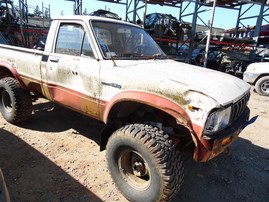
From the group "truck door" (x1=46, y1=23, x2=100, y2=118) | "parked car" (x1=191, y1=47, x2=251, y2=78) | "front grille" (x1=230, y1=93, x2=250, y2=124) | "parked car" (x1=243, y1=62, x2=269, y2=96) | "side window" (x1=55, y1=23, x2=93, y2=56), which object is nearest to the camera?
"front grille" (x1=230, y1=93, x2=250, y2=124)

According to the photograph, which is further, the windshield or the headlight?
the windshield

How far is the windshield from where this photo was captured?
3146 millimetres

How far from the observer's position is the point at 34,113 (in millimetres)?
5023

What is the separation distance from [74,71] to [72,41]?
1.60 feet

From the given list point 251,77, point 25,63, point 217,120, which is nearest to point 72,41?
point 25,63

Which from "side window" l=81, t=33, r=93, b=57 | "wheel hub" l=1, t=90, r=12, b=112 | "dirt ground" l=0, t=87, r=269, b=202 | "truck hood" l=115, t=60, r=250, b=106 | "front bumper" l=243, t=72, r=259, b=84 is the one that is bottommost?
"dirt ground" l=0, t=87, r=269, b=202

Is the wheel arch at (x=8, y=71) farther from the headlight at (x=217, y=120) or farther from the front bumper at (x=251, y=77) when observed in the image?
the front bumper at (x=251, y=77)

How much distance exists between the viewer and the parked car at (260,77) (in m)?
8.21

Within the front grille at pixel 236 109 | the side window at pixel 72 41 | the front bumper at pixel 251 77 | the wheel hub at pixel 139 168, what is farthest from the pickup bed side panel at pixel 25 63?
the front bumper at pixel 251 77

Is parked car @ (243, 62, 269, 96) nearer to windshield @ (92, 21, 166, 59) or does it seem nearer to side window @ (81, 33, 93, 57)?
windshield @ (92, 21, 166, 59)

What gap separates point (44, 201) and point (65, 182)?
0.36m

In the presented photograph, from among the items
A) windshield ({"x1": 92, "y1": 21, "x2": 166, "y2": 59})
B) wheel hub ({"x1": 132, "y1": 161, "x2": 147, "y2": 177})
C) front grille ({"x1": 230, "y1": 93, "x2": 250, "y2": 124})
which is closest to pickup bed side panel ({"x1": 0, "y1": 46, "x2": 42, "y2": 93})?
windshield ({"x1": 92, "y1": 21, "x2": 166, "y2": 59})

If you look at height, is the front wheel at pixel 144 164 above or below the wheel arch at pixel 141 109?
below

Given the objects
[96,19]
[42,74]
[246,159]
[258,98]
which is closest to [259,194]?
[246,159]
